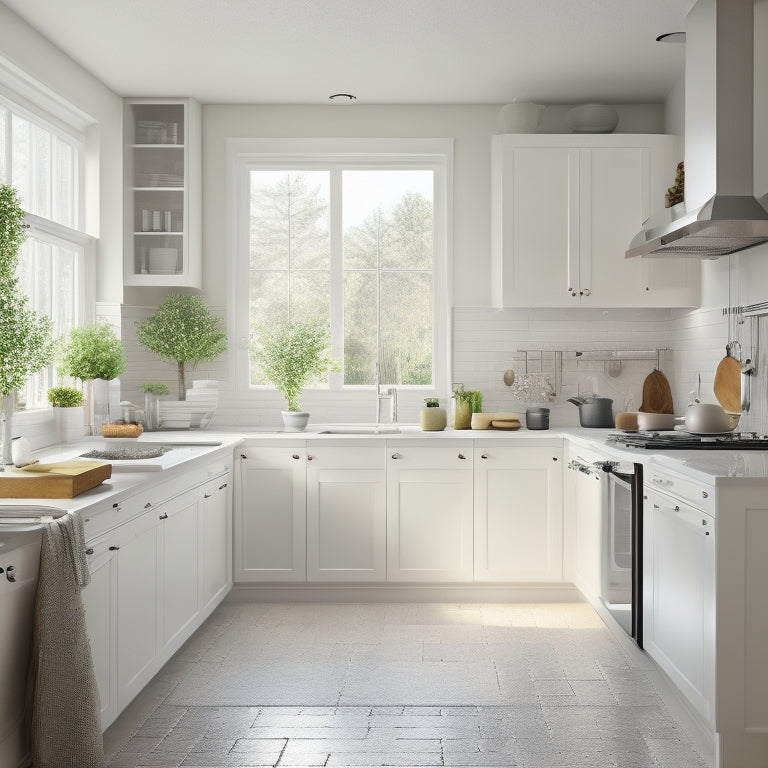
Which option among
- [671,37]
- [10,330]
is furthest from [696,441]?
[10,330]

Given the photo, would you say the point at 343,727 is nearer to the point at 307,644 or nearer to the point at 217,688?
the point at 217,688

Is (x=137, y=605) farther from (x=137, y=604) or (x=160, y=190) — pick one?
(x=160, y=190)

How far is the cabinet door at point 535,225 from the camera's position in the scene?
482 centimetres

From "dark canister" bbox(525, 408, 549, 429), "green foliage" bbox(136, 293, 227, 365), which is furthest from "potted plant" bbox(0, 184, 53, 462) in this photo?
"dark canister" bbox(525, 408, 549, 429)

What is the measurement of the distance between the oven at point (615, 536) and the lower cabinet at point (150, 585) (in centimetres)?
188

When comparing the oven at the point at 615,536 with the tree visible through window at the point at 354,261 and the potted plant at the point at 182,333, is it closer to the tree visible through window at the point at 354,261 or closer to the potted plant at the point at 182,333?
the tree visible through window at the point at 354,261

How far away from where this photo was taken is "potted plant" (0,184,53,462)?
2961 millimetres

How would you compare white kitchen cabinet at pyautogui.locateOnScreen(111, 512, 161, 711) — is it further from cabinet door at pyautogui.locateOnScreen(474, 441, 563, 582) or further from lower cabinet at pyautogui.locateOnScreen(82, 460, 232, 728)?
cabinet door at pyautogui.locateOnScreen(474, 441, 563, 582)

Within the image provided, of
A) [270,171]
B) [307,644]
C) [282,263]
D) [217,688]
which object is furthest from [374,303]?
[217,688]

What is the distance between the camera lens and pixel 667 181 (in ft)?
15.8

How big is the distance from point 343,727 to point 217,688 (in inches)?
25.4

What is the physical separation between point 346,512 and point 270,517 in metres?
0.42

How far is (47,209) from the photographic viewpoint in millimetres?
4395

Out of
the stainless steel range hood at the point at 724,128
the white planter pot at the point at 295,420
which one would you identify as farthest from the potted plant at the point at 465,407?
the stainless steel range hood at the point at 724,128
